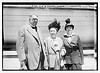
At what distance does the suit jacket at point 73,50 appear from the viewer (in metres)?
3.95

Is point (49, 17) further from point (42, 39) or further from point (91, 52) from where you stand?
point (91, 52)

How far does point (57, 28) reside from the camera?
3939 millimetres

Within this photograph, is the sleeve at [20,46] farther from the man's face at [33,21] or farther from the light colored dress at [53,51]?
the light colored dress at [53,51]

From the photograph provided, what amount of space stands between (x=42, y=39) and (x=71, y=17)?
1.59 feet

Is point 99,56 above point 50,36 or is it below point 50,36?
below

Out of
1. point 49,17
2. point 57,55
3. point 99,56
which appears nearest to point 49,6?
point 49,17

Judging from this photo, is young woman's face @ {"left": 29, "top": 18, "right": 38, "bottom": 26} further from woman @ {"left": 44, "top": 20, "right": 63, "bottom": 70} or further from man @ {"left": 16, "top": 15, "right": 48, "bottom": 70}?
woman @ {"left": 44, "top": 20, "right": 63, "bottom": 70}

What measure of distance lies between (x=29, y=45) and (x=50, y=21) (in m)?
0.42

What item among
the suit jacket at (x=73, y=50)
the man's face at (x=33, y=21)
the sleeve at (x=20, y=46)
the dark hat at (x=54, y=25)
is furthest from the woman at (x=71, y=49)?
the sleeve at (x=20, y=46)

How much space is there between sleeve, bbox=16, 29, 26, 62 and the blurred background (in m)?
0.05

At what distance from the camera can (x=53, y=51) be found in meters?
3.93

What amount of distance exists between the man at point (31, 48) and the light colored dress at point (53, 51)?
0.06 metres

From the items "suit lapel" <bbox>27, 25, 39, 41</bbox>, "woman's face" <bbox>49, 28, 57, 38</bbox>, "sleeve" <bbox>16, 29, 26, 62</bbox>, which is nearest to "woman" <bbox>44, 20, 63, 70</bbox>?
"woman's face" <bbox>49, 28, 57, 38</bbox>

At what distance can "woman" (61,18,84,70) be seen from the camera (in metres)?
3.95
